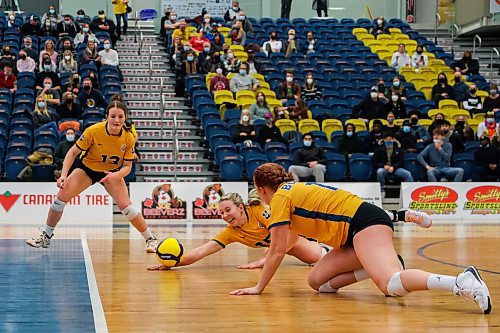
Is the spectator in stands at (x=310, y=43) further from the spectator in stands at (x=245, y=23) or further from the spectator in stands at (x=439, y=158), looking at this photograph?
the spectator in stands at (x=439, y=158)

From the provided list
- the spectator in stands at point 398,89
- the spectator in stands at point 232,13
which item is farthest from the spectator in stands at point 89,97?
the spectator in stands at point 232,13

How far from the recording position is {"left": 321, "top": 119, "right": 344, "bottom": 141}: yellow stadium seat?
824 inches

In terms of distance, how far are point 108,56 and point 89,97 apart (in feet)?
10.7

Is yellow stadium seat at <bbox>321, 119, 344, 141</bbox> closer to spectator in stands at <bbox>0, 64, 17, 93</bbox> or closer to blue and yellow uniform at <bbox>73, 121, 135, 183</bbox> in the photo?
spectator in stands at <bbox>0, 64, 17, 93</bbox>

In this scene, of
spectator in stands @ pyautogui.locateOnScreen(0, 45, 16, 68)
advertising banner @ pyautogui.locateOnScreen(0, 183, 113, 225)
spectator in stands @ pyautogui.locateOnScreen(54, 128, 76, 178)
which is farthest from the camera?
spectator in stands @ pyautogui.locateOnScreen(0, 45, 16, 68)

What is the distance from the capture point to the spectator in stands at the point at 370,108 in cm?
2175

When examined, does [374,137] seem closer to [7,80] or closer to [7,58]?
[7,80]

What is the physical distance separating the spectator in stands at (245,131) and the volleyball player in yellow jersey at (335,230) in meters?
12.6

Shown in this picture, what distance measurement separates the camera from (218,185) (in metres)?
17.6

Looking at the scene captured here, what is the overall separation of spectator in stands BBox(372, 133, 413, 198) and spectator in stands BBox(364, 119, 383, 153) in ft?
1.92

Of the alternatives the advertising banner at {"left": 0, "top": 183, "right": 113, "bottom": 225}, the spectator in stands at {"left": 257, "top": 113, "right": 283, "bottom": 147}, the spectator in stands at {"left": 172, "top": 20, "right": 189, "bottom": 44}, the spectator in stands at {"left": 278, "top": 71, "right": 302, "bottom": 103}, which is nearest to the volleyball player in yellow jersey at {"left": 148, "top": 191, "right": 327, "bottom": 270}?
the advertising banner at {"left": 0, "top": 183, "right": 113, "bottom": 225}

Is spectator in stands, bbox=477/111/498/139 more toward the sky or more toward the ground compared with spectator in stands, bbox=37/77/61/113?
more toward the ground

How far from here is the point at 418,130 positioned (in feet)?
68.4

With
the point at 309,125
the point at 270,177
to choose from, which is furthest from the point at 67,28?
the point at 270,177
